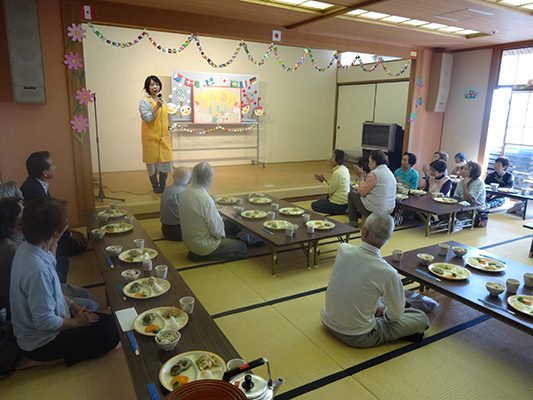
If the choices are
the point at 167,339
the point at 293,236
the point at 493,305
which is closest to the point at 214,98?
the point at 293,236

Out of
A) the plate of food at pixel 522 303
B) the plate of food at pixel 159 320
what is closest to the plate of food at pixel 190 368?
the plate of food at pixel 159 320

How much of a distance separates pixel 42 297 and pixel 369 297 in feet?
5.72

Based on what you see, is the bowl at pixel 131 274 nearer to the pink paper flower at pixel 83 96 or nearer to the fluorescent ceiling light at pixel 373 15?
the pink paper flower at pixel 83 96

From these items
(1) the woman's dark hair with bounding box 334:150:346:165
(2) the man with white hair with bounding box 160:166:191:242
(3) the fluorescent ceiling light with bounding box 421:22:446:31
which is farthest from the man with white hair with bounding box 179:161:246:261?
(3) the fluorescent ceiling light with bounding box 421:22:446:31

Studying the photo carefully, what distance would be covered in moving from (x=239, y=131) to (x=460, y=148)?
14.7 ft

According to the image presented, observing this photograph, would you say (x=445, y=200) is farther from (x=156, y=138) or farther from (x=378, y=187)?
(x=156, y=138)

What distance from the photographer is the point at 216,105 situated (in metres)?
7.85

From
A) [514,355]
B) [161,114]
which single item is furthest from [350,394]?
[161,114]

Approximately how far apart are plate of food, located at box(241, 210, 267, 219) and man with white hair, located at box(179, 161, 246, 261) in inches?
12.4

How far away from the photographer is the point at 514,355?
2.43 metres

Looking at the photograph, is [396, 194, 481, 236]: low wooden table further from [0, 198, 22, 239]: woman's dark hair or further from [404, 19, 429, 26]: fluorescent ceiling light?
[0, 198, 22, 239]: woman's dark hair

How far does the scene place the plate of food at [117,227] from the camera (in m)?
3.26

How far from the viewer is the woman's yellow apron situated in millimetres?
5562

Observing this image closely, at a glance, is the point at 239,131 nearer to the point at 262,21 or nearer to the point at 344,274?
the point at 262,21
